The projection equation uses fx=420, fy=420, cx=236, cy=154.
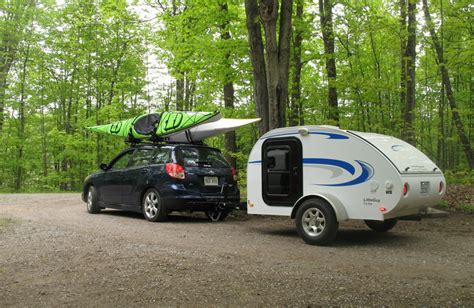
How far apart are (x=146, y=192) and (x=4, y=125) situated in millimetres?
22115

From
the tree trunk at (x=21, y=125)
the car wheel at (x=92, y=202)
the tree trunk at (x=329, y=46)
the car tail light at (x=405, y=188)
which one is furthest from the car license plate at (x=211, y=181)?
the tree trunk at (x=21, y=125)

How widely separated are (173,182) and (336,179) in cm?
356

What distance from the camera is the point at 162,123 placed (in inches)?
380

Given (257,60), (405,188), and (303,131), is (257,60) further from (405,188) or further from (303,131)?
(405,188)

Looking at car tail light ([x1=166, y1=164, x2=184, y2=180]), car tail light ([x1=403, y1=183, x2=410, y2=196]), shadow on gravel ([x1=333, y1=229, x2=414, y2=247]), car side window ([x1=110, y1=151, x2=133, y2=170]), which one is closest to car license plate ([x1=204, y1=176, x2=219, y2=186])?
car tail light ([x1=166, y1=164, x2=184, y2=180])

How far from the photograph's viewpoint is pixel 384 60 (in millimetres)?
20359

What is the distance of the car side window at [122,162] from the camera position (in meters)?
10.2

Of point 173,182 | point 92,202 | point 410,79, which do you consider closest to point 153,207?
point 173,182

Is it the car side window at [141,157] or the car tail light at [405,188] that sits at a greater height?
the car side window at [141,157]

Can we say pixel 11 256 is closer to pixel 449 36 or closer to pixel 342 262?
pixel 342 262

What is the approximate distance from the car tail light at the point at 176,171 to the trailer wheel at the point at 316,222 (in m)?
2.85

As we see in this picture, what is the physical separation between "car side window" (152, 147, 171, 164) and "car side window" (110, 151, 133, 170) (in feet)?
3.52

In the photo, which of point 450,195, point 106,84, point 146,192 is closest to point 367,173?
point 146,192

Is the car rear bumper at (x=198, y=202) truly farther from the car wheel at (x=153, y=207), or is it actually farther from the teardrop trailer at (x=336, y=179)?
the teardrop trailer at (x=336, y=179)
